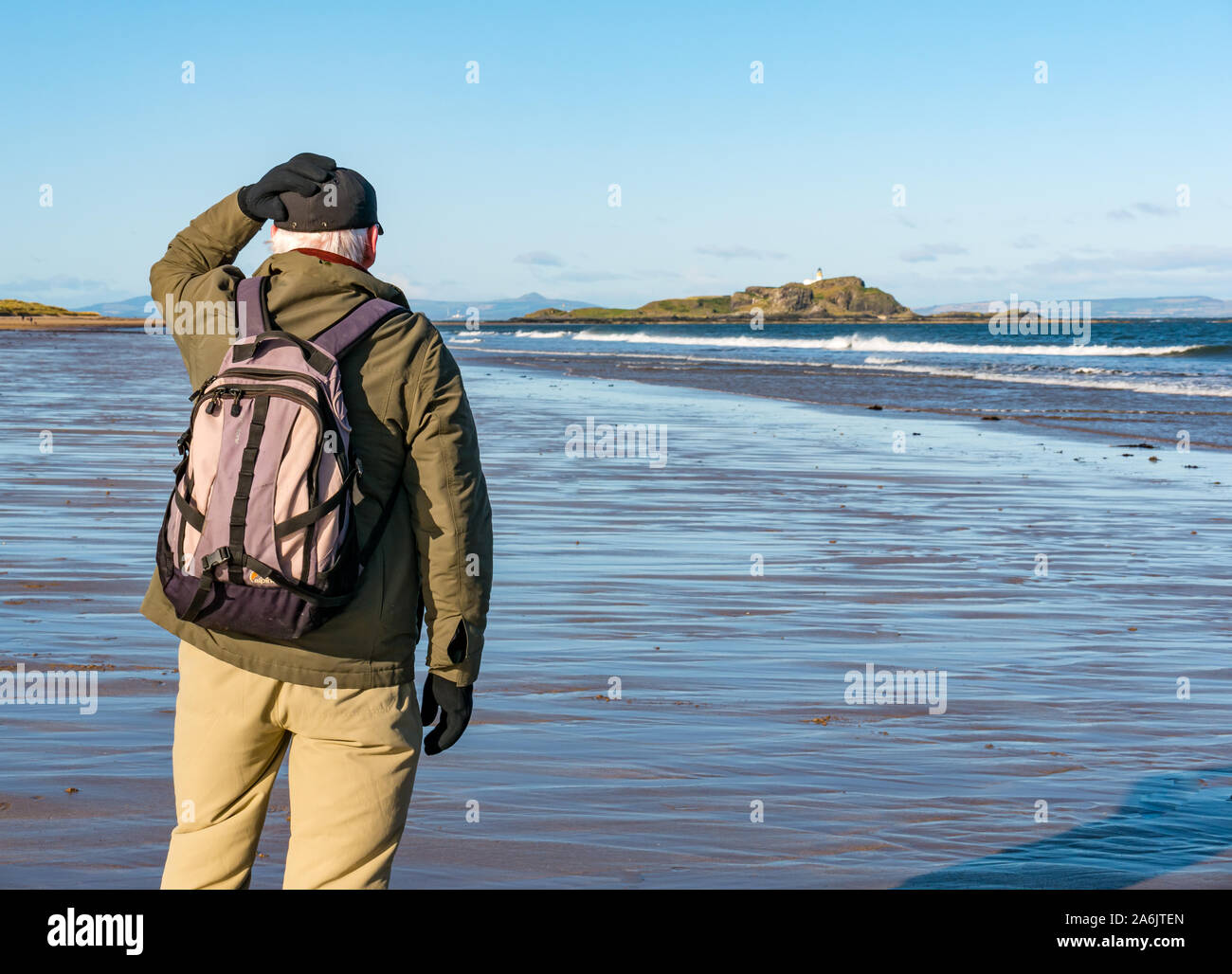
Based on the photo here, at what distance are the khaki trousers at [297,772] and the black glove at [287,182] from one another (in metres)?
0.97

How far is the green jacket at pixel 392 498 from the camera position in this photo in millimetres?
2828

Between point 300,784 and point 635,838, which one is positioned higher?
point 300,784

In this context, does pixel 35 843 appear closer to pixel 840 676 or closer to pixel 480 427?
pixel 840 676

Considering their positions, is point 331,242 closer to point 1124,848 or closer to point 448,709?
point 448,709

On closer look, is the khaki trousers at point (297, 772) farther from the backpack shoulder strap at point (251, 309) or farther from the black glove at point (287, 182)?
the black glove at point (287, 182)

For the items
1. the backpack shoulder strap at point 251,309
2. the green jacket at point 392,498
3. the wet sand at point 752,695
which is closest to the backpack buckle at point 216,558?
the green jacket at point 392,498

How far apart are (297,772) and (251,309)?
3.20 feet

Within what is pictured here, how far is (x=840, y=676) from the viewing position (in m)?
6.51

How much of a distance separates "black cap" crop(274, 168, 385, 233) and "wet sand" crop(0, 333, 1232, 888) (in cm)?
199

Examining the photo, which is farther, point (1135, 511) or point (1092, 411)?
point (1092, 411)

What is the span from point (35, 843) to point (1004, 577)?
6.69 metres
